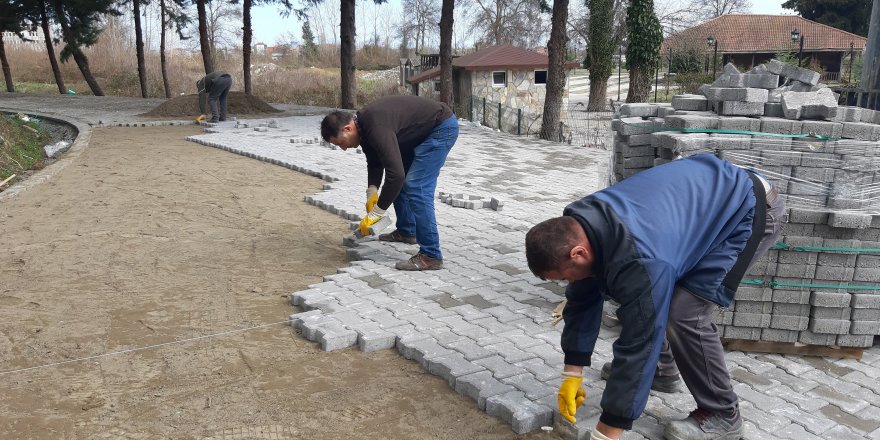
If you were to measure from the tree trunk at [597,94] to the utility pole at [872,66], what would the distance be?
1334 centimetres

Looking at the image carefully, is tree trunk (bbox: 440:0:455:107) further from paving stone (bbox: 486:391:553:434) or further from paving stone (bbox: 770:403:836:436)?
paving stone (bbox: 770:403:836:436)

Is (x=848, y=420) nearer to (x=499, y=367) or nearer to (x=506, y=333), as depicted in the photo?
(x=499, y=367)

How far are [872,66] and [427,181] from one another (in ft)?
50.7

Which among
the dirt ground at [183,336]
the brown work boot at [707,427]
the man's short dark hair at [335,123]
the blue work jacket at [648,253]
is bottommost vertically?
the dirt ground at [183,336]

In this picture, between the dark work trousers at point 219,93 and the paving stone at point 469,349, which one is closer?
the paving stone at point 469,349

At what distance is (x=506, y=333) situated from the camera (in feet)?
13.5

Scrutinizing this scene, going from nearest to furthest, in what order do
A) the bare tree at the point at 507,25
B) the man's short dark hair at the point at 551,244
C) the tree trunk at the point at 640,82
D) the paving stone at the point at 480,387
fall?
1. the man's short dark hair at the point at 551,244
2. the paving stone at the point at 480,387
3. the tree trunk at the point at 640,82
4. the bare tree at the point at 507,25

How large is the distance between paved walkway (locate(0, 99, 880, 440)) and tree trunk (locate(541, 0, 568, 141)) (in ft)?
26.0

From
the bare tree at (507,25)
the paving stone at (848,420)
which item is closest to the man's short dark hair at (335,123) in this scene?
the paving stone at (848,420)

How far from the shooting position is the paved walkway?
10.4ft

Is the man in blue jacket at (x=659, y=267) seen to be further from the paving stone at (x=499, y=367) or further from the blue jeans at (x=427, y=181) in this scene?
the blue jeans at (x=427, y=181)

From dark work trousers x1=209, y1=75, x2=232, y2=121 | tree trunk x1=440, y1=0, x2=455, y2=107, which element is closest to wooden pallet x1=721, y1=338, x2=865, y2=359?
dark work trousers x1=209, y1=75, x2=232, y2=121

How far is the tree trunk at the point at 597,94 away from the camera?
29469 mm

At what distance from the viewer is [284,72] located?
3450 centimetres
